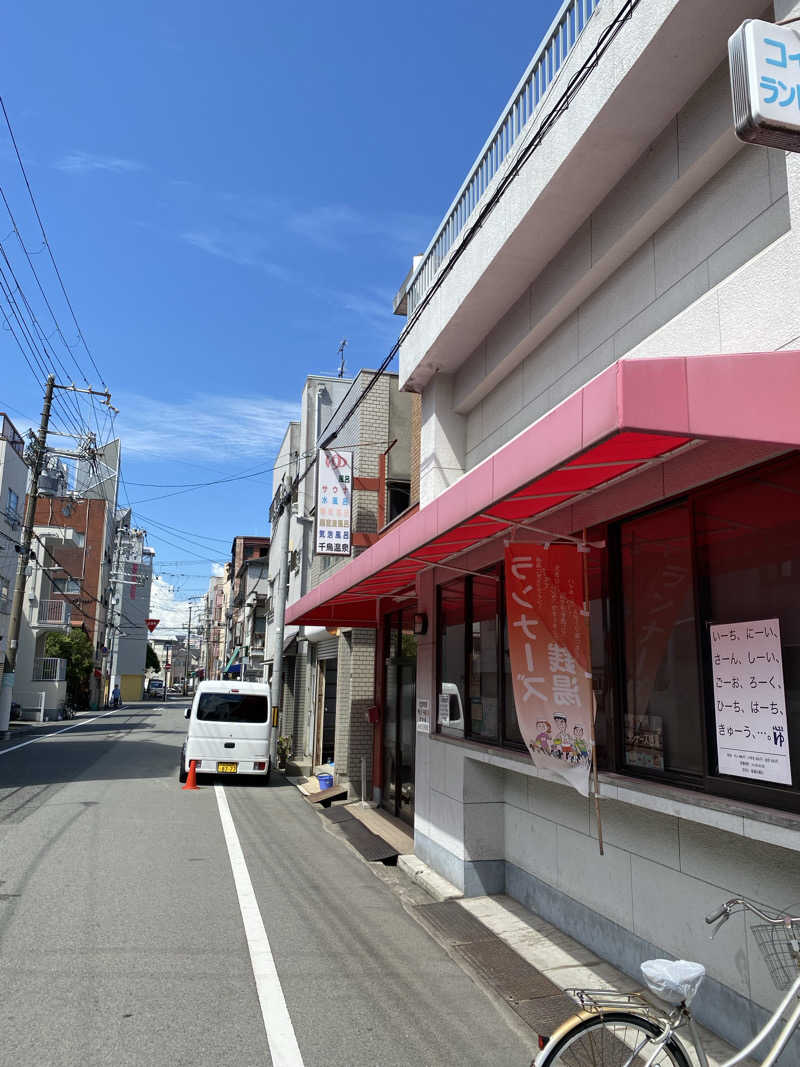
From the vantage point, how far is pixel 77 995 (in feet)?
16.1

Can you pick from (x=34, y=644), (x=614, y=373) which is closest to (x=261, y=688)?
(x=614, y=373)

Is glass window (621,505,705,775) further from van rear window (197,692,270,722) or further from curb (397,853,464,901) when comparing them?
van rear window (197,692,270,722)

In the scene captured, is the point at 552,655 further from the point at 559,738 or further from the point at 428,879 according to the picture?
the point at 428,879

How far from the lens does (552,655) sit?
226 inches

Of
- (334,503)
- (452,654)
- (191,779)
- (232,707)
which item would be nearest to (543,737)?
(452,654)

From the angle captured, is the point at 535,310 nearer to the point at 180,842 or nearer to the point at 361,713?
the point at 180,842

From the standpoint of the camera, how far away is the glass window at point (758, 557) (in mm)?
4031

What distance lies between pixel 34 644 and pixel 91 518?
1530 centimetres

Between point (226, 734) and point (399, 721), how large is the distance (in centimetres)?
479

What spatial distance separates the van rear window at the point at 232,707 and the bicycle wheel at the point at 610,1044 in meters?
13.5

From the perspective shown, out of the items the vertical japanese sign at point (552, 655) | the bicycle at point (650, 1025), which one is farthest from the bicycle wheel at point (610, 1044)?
the vertical japanese sign at point (552, 655)

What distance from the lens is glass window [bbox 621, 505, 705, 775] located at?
15.6 ft

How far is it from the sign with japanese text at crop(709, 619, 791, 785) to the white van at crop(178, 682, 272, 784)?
42.0 feet

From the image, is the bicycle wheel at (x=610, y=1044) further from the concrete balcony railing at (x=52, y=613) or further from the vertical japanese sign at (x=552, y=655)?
the concrete balcony railing at (x=52, y=613)
